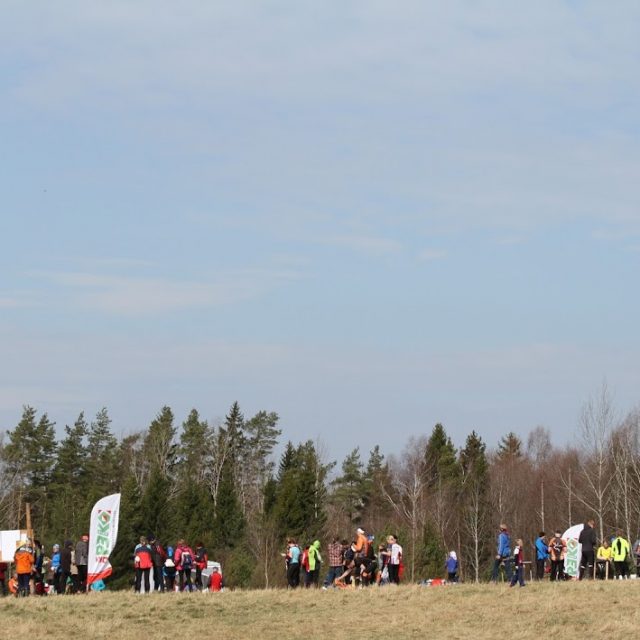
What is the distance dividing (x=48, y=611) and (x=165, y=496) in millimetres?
48296

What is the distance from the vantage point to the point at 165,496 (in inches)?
3081

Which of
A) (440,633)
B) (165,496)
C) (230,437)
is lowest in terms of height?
(440,633)

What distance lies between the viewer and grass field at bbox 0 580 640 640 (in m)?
28.5

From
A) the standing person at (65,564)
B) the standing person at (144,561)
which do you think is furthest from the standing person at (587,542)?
the standing person at (65,564)

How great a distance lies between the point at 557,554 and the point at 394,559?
16.9 ft

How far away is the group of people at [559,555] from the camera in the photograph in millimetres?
35375

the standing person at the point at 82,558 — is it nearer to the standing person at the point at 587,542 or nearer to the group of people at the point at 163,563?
the group of people at the point at 163,563

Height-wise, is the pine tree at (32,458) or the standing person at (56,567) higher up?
the pine tree at (32,458)

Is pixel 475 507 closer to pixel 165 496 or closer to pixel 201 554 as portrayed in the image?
pixel 165 496

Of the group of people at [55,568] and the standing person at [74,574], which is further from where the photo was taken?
the standing person at [74,574]

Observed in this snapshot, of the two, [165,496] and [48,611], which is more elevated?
[165,496]

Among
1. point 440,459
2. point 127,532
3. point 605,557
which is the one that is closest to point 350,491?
point 440,459

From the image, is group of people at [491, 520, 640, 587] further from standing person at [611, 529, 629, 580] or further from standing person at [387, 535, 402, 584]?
standing person at [387, 535, 402, 584]

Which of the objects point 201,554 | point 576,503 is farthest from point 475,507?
point 201,554
